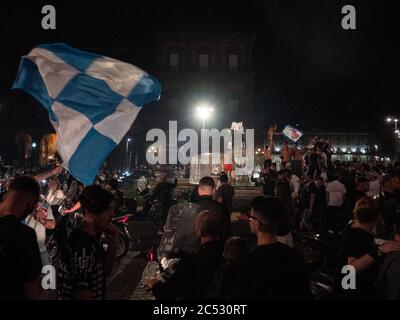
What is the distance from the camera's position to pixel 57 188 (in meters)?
9.11

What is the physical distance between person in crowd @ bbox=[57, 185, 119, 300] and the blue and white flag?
179 centimetres

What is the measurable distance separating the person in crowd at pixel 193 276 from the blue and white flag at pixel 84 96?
7.03ft

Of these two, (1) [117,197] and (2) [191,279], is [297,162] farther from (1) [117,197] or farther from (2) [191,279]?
(2) [191,279]

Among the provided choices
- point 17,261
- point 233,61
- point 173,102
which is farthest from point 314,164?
point 233,61

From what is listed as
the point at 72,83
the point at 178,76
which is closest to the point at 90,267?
the point at 72,83

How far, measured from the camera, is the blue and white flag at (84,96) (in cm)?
534

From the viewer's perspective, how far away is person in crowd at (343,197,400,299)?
391cm

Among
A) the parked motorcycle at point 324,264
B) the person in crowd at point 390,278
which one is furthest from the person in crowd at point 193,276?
the person in crowd at point 390,278

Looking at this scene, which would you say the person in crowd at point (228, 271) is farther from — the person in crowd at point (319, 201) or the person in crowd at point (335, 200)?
the person in crowd at point (319, 201)

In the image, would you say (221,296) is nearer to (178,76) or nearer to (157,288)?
(157,288)

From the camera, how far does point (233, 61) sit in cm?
5606

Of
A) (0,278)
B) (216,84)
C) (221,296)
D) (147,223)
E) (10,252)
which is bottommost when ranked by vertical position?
(147,223)

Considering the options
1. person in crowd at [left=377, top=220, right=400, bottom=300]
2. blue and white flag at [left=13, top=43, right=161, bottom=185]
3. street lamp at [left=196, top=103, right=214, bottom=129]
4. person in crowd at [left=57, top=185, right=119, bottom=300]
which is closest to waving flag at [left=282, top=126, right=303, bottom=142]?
street lamp at [left=196, top=103, right=214, bottom=129]

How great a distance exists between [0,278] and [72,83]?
3360mm
